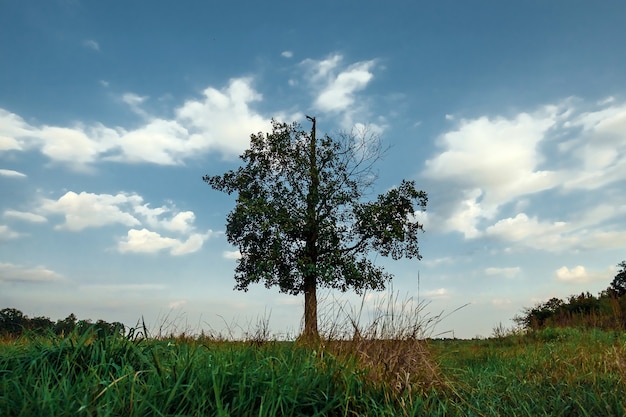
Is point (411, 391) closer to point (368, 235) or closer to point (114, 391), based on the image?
point (114, 391)

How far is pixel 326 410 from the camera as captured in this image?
4.53 metres

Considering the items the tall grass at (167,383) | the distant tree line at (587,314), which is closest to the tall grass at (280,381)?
the tall grass at (167,383)

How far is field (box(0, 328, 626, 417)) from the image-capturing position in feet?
13.0

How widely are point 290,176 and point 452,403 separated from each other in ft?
59.1

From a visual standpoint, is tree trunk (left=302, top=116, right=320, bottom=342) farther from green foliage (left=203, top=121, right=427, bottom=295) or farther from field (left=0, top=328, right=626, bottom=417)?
field (left=0, top=328, right=626, bottom=417)

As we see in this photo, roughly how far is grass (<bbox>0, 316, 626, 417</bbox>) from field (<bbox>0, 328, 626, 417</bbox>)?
0.01 m

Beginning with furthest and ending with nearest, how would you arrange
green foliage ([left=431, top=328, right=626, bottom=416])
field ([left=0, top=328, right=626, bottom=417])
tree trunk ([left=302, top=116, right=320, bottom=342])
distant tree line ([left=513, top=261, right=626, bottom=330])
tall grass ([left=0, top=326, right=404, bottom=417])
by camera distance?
1. tree trunk ([left=302, top=116, right=320, bottom=342])
2. distant tree line ([left=513, top=261, right=626, bottom=330])
3. green foliage ([left=431, top=328, right=626, bottom=416])
4. field ([left=0, top=328, right=626, bottom=417])
5. tall grass ([left=0, top=326, right=404, bottom=417])

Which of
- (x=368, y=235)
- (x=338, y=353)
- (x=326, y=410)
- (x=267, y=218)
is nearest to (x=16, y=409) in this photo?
(x=326, y=410)

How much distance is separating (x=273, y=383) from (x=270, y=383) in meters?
0.03

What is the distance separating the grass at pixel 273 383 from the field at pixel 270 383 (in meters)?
0.01

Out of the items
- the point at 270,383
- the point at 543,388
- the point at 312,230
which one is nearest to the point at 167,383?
the point at 270,383

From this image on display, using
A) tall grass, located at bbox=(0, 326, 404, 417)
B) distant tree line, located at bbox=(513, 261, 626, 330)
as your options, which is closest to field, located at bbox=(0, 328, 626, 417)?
tall grass, located at bbox=(0, 326, 404, 417)

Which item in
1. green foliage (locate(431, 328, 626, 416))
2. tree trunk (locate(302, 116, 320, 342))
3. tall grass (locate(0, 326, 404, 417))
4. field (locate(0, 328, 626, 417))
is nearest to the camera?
tall grass (locate(0, 326, 404, 417))

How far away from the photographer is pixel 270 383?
4.37 meters
